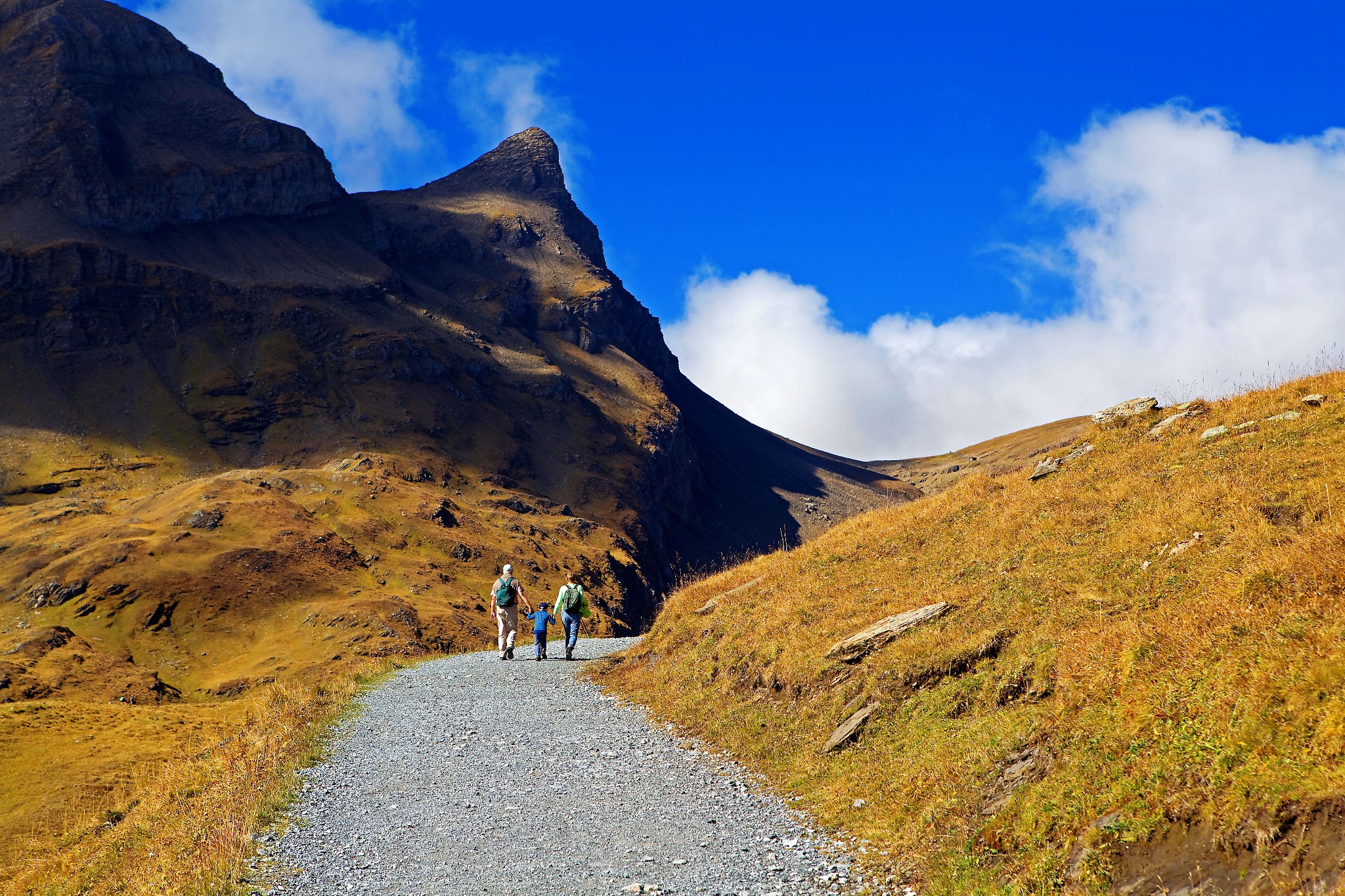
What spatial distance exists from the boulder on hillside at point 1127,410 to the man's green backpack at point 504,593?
16.6m

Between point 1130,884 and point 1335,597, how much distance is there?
3.70 metres

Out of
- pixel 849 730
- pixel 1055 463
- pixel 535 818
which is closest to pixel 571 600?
pixel 1055 463

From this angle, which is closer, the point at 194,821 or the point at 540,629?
the point at 194,821

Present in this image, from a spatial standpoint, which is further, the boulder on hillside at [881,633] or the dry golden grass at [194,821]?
the boulder on hillside at [881,633]

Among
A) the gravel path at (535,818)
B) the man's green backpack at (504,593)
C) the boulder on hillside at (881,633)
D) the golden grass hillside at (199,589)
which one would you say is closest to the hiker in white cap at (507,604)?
the man's green backpack at (504,593)

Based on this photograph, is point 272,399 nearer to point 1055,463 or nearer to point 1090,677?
point 1055,463

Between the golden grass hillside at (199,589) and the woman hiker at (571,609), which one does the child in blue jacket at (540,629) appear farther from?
the golden grass hillside at (199,589)

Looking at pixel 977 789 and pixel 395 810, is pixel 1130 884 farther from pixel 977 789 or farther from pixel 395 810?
pixel 395 810

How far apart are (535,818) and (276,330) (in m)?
127

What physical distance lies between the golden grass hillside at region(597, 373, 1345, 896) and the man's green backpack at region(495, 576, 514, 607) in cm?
698

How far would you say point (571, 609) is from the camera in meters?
26.3

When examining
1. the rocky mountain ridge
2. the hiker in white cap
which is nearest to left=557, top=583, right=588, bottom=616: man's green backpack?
the hiker in white cap

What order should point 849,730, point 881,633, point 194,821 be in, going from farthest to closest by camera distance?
point 881,633 < point 849,730 < point 194,821

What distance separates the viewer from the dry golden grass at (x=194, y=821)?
10.3 metres
